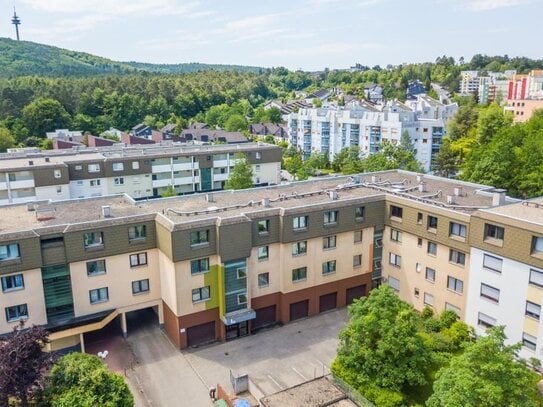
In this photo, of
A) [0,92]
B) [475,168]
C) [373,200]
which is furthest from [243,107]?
[373,200]

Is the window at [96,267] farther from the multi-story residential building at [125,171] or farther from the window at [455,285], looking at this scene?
the multi-story residential building at [125,171]

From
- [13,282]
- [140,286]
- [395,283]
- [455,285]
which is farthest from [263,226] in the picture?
[13,282]

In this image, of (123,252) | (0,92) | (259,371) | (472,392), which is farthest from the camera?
(0,92)

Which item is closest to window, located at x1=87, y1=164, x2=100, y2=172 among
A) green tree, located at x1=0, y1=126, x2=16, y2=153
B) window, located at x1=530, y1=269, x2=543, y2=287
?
green tree, located at x1=0, y1=126, x2=16, y2=153

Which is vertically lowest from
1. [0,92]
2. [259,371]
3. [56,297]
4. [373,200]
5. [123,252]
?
[259,371]

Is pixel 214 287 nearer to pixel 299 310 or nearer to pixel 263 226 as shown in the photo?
pixel 263 226

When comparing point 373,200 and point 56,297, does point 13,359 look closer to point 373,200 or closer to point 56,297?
point 56,297
